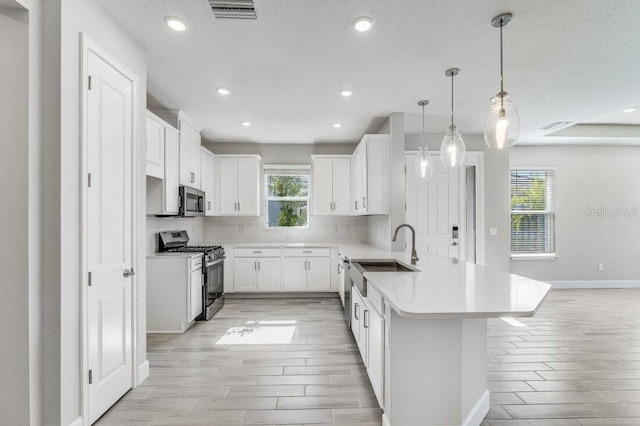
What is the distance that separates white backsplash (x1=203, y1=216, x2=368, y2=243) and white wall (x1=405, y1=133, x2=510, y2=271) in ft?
5.49

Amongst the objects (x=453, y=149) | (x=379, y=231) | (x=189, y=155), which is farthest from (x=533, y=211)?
(x=189, y=155)

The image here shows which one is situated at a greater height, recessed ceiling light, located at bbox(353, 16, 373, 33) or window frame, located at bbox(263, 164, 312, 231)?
recessed ceiling light, located at bbox(353, 16, 373, 33)

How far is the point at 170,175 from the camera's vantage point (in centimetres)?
392

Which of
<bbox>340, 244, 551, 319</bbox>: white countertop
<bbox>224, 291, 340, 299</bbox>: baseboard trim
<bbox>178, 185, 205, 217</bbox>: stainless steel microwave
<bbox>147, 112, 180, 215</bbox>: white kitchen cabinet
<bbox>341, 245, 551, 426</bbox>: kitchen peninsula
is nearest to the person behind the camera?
<bbox>340, 244, 551, 319</bbox>: white countertop

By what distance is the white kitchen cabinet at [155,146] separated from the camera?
346 centimetres

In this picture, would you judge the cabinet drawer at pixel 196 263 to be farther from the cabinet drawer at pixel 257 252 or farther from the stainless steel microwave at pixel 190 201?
the cabinet drawer at pixel 257 252

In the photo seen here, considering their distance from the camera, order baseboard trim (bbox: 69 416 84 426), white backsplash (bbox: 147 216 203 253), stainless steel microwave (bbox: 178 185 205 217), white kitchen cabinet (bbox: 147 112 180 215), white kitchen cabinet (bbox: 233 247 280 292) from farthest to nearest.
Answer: white kitchen cabinet (bbox: 233 247 280 292), stainless steel microwave (bbox: 178 185 205 217), white backsplash (bbox: 147 216 203 253), white kitchen cabinet (bbox: 147 112 180 215), baseboard trim (bbox: 69 416 84 426)

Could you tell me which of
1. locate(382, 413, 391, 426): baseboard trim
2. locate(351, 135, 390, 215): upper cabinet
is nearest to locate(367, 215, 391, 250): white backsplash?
locate(351, 135, 390, 215): upper cabinet

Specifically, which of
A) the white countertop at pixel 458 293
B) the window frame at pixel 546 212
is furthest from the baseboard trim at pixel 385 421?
the window frame at pixel 546 212

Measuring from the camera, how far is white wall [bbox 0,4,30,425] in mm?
1711

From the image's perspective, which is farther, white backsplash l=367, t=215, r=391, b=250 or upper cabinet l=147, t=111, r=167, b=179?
white backsplash l=367, t=215, r=391, b=250

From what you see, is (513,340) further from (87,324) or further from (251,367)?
(87,324)

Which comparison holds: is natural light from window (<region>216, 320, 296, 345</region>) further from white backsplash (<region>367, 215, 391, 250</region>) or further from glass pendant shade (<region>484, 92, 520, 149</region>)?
glass pendant shade (<region>484, 92, 520, 149</region>)

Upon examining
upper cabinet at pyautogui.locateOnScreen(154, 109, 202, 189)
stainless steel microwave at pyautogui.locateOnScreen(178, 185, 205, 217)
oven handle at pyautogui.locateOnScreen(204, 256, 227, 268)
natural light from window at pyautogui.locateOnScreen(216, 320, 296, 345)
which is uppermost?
upper cabinet at pyautogui.locateOnScreen(154, 109, 202, 189)
